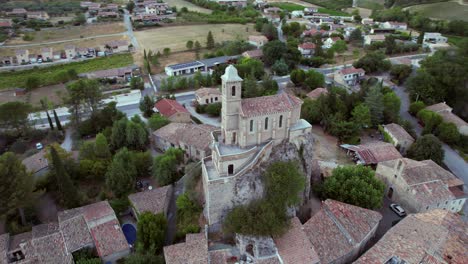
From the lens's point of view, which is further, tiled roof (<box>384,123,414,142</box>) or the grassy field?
the grassy field

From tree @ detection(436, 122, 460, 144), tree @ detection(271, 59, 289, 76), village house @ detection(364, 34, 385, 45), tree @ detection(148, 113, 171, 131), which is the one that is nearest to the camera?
tree @ detection(148, 113, 171, 131)

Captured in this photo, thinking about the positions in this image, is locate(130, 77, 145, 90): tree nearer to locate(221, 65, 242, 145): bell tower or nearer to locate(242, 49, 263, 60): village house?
locate(242, 49, 263, 60): village house

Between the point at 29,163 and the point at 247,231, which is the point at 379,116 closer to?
the point at 247,231

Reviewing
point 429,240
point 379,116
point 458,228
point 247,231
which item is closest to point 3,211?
point 247,231

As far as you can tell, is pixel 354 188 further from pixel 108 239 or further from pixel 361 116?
pixel 108 239

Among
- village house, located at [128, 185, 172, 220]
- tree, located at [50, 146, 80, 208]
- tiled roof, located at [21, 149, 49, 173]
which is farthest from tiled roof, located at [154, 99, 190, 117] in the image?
tree, located at [50, 146, 80, 208]

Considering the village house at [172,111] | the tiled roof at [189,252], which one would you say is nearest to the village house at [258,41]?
the village house at [172,111]
